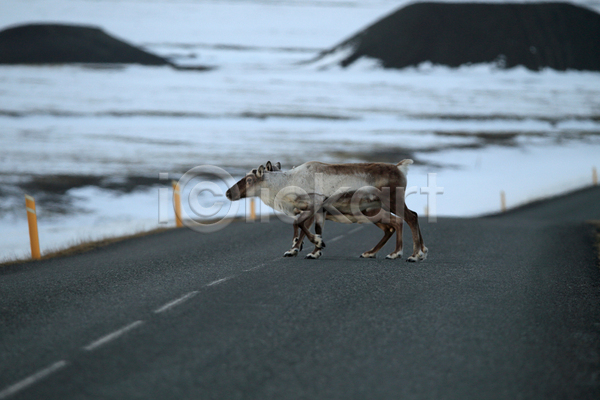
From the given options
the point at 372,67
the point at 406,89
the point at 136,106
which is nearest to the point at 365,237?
the point at 136,106

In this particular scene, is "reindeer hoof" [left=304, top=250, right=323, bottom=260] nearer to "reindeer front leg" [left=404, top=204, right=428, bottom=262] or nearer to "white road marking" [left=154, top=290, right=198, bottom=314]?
"reindeer front leg" [left=404, top=204, right=428, bottom=262]

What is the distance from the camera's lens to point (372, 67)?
6969 inches

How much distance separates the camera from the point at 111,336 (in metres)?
5.78

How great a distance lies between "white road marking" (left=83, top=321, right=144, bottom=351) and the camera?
18.0 feet

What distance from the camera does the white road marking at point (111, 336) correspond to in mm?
5499

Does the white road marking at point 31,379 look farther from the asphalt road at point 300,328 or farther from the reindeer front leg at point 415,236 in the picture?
the reindeer front leg at point 415,236

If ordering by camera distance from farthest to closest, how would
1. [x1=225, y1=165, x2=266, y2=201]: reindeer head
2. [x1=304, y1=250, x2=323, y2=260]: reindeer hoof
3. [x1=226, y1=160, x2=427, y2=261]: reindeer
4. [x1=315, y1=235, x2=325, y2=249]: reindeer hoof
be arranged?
[x1=304, y1=250, x2=323, y2=260]: reindeer hoof, [x1=225, y1=165, x2=266, y2=201]: reindeer head, [x1=226, y1=160, x2=427, y2=261]: reindeer, [x1=315, y1=235, x2=325, y2=249]: reindeer hoof

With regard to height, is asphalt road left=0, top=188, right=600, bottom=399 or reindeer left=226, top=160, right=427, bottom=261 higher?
reindeer left=226, top=160, right=427, bottom=261

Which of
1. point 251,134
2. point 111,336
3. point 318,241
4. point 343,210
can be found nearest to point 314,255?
point 318,241

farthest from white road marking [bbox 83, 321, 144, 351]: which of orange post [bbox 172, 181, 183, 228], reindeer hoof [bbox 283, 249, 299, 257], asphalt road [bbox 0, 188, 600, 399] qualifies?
orange post [bbox 172, 181, 183, 228]

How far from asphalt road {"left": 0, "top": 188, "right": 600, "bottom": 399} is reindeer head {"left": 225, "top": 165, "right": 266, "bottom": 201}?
1.12 meters

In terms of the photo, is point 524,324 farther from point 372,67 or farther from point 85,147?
point 372,67

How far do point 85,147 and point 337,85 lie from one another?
256ft

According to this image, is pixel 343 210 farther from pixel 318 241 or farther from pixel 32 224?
pixel 32 224
